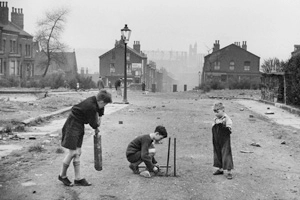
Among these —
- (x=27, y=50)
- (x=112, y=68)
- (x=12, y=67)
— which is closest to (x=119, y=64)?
(x=112, y=68)

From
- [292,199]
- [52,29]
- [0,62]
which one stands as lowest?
[292,199]

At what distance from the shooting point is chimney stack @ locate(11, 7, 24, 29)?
65875 mm

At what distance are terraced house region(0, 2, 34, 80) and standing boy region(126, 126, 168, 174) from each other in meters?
48.2

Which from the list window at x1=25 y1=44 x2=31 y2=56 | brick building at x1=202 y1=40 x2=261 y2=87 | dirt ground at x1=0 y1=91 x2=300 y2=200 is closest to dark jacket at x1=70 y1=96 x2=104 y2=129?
dirt ground at x1=0 y1=91 x2=300 y2=200

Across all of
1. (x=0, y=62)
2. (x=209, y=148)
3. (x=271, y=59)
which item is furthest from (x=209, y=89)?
(x=209, y=148)

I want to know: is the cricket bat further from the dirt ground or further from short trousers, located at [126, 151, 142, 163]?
short trousers, located at [126, 151, 142, 163]

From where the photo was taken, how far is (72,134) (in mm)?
6203

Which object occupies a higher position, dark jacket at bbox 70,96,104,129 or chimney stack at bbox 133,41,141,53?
chimney stack at bbox 133,41,141,53

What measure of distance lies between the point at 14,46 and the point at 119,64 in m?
25.9

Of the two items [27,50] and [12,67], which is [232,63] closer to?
[27,50]

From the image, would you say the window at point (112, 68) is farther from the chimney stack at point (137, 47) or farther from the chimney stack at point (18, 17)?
the chimney stack at point (18, 17)

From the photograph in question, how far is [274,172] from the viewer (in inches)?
288

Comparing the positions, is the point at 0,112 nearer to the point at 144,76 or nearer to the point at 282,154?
the point at 282,154

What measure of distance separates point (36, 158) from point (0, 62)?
4985cm
